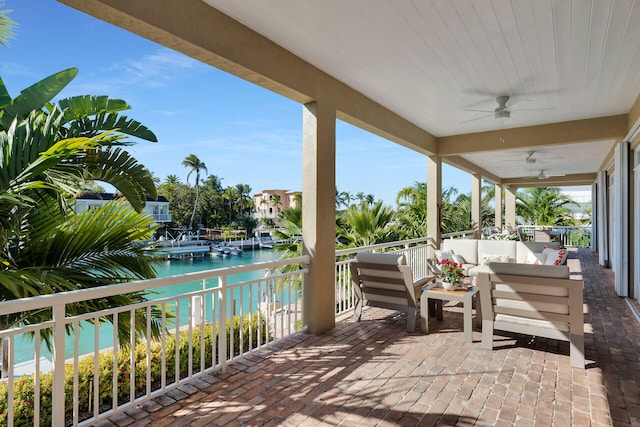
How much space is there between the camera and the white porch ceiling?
2.97 metres

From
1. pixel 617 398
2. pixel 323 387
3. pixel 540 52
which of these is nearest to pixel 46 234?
pixel 323 387

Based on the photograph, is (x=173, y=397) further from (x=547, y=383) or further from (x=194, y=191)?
(x=194, y=191)

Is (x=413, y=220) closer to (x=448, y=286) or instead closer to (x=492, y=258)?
(x=492, y=258)

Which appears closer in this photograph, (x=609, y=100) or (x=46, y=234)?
(x=46, y=234)

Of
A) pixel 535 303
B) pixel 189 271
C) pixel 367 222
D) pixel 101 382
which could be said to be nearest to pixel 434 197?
pixel 367 222

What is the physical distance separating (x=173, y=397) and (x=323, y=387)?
115cm

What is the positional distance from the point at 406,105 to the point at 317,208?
2.43 m

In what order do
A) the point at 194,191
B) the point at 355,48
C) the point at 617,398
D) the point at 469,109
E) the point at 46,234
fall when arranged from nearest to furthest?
the point at 46,234, the point at 617,398, the point at 355,48, the point at 469,109, the point at 194,191

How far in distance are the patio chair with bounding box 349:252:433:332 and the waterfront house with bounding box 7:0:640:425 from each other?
13.0 inches

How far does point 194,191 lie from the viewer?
42062 mm

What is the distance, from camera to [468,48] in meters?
3.68

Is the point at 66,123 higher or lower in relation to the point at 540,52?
lower

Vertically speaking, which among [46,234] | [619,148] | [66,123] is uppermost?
[619,148]

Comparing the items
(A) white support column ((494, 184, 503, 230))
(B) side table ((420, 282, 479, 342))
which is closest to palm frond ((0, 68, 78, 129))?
A: (B) side table ((420, 282, 479, 342))
